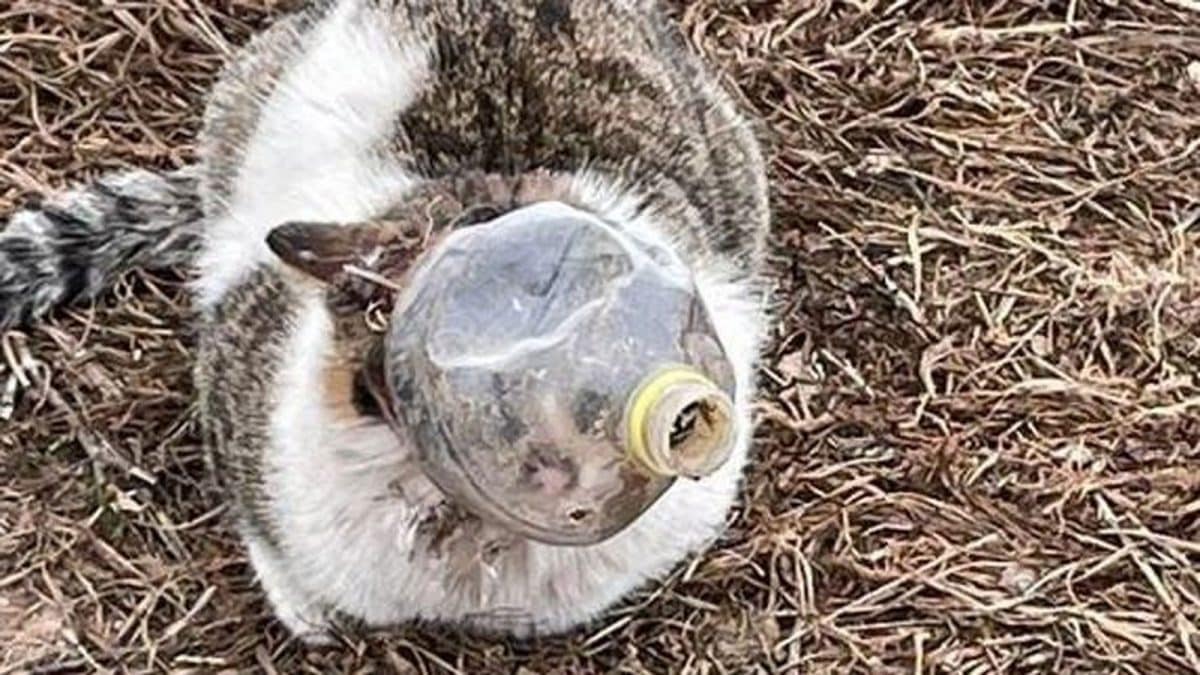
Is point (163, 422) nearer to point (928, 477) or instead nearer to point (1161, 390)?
point (928, 477)

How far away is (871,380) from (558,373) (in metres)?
1.71

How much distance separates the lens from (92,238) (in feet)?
16.9

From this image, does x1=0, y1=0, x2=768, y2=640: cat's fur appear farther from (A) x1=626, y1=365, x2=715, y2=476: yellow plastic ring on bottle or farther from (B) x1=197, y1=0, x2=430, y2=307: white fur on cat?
(A) x1=626, y1=365, x2=715, y2=476: yellow plastic ring on bottle

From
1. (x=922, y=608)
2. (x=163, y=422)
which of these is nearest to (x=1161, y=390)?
(x=922, y=608)

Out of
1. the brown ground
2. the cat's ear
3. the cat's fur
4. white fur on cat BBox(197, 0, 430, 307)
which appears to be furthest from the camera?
the brown ground

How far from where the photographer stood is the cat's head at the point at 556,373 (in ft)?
11.4

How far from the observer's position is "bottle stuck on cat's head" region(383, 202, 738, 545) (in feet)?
11.4

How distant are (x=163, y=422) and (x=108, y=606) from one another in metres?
0.43

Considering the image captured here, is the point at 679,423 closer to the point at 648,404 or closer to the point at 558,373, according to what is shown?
the point at 648,404

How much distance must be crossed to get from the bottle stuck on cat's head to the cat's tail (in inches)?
58.8

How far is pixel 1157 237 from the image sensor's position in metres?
5.50

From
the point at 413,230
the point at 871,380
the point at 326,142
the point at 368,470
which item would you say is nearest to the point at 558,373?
the point at 413,230

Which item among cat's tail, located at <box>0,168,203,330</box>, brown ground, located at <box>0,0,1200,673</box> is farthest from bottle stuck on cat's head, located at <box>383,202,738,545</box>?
cat's tail, located at <box>0,168,203,330</box>

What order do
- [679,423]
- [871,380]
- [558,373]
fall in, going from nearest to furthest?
1. [679,423]
2. [558,373]
3. [871,380]
